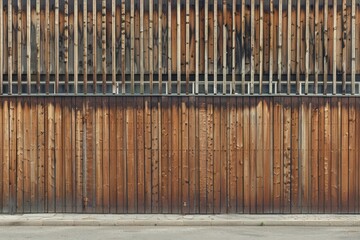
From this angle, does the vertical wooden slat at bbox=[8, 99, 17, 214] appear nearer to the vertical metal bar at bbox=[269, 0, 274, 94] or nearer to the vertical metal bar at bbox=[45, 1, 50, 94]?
the vertical metal bar at bbox=[45, 1, 50, 94]

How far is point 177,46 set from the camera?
2427cm

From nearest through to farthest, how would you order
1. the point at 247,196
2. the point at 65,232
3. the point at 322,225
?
1. the point at 65,232
2. the point at 322,225
3. the point at 247,196

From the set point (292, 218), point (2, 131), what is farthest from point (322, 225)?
point (2, 131)

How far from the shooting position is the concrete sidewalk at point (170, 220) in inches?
879

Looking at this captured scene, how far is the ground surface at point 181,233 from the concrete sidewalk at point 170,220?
0.55 m

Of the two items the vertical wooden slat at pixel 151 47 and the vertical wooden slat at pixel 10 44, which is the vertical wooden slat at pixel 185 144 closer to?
the vertical wooden slat at pixel 151 47

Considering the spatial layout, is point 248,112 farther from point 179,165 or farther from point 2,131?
point 2,131

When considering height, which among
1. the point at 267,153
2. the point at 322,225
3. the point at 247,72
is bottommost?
the point at 322,225

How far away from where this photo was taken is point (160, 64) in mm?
24250

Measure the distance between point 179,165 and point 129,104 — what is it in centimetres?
208

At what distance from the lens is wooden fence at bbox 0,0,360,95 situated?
79.5 ft

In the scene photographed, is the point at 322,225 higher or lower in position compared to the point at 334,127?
lower

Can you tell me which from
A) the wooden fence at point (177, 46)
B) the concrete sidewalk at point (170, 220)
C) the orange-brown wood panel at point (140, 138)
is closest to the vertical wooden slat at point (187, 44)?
the wooden fence at point (177, 46)

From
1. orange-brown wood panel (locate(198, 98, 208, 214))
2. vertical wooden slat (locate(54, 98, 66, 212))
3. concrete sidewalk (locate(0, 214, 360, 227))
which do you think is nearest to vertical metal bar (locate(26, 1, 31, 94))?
vertical wooden slat (locate(54, 98, 66, 212))
